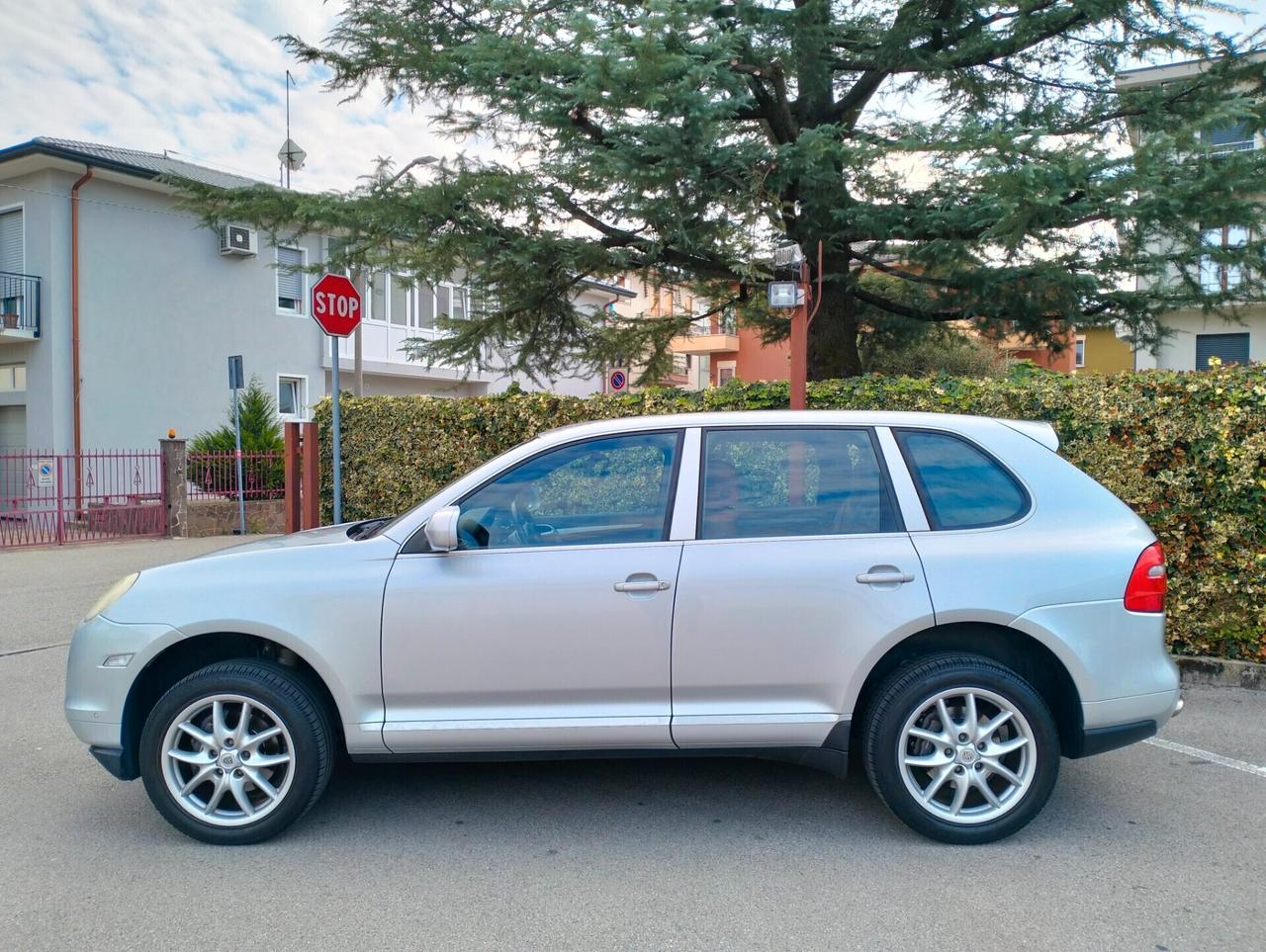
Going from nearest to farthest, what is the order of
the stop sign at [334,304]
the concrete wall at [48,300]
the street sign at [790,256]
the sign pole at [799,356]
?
the sign pole at [799,356]
the street sign at [790,256]
the stop sign at [334,304]
the concrete wall at [48,300]

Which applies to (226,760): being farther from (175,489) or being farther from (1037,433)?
(175,489)

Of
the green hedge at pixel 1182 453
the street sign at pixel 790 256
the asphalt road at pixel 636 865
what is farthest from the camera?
the street sign at pixel 790 256

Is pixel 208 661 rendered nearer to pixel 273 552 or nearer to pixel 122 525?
pixel 273 552

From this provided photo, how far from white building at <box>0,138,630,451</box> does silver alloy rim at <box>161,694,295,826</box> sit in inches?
537

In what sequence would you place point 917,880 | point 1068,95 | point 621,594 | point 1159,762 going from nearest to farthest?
point 917,880 → point 621,594 → point 1159,762 → point 1068,95

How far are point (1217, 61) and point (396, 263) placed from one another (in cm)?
838

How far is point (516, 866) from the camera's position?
11.8ft

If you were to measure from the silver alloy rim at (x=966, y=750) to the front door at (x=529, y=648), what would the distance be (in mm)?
1022

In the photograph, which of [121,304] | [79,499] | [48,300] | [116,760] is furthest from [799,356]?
[121,304]

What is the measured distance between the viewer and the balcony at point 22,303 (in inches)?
707

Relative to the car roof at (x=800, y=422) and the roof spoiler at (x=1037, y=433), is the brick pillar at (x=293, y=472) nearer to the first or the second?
the car roof at (x=800, y=422)

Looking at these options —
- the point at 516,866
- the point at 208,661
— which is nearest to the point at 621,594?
the point at 516,866

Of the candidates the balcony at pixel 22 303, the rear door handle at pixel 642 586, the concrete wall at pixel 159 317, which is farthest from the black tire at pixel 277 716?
the balcony at pixel 22 303

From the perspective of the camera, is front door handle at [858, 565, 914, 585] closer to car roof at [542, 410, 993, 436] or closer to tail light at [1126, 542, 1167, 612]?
car roof at [542, 410, 993, 436]
